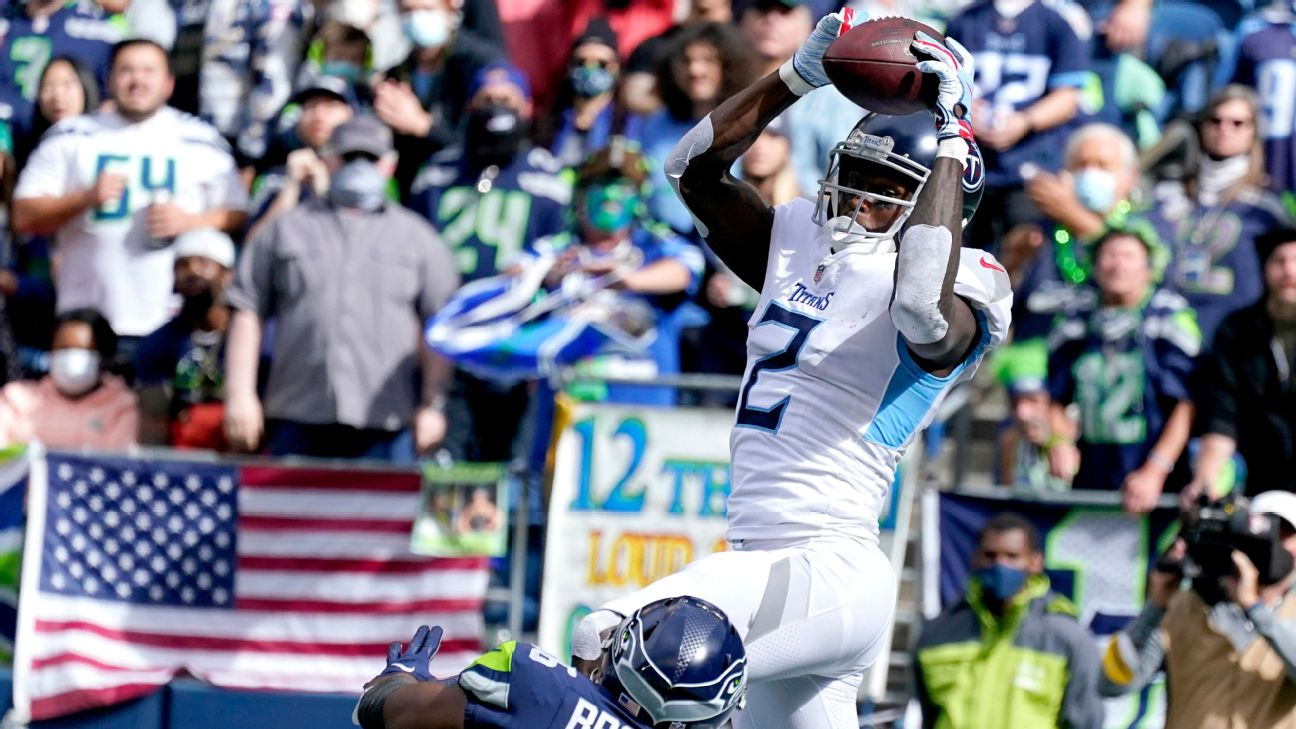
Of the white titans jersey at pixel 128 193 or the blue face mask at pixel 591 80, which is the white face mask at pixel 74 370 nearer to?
the white titans jersey at pixel 128 193

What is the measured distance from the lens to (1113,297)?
25.4ft

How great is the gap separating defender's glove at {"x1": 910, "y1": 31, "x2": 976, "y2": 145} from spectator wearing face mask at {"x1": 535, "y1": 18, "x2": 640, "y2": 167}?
4151mm

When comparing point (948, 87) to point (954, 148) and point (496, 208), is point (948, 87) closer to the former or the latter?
point (954, 148)

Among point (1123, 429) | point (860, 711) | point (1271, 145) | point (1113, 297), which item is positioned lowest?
point (860, 711)

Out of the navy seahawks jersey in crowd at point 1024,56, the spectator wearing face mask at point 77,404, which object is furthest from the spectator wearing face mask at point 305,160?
the navy seahawks jersey in crowd at point 1024,56

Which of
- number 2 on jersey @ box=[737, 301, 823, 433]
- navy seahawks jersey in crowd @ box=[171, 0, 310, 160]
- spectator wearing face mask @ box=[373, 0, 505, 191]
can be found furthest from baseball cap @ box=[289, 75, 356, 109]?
number 2 on jersey @ box=[737, 301, 823, 433]

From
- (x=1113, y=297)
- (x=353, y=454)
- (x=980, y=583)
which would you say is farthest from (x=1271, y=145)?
(x=353, y=454)

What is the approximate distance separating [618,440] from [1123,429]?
189cm

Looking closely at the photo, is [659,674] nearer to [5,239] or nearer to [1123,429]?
[1123,429]

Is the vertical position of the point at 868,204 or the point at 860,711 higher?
the point at 868,204

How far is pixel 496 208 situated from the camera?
8.36m

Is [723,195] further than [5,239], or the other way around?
[5,239]

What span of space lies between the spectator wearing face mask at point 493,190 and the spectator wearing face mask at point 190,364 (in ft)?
3.03

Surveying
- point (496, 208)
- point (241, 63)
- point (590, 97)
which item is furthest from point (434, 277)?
point (241, 63)
